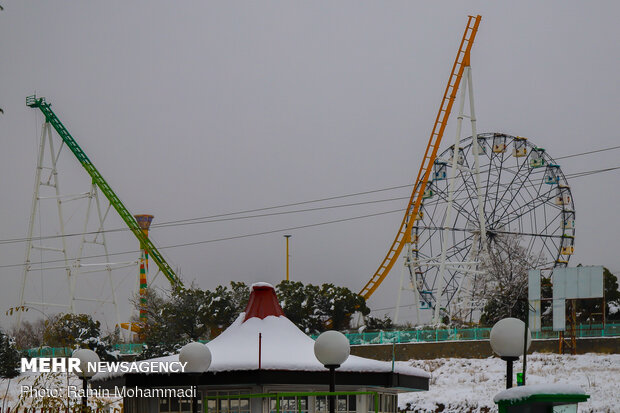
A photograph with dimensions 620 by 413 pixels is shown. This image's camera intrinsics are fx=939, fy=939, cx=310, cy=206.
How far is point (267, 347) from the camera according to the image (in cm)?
2117

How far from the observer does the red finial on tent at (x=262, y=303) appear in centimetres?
2262

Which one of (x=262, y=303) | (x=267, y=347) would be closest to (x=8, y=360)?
(x=262, y=303)

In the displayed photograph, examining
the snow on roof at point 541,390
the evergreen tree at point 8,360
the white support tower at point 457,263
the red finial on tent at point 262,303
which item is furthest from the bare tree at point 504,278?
the snow on roof at point 541,390

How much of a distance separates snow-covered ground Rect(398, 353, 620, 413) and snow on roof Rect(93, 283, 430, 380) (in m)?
13.8

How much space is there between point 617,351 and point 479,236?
18.8 meters

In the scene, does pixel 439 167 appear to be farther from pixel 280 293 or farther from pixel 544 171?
pixel 280 293

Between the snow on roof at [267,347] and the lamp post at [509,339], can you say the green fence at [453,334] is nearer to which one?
the snow on roof at [267,347]

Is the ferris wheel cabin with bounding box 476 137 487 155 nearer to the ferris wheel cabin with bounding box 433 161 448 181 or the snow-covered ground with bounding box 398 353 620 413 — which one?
the ferris wheel cabin with bounding box 433 161 448 181

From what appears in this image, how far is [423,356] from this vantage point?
4744 centimetres

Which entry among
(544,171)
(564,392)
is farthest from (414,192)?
(564,392)

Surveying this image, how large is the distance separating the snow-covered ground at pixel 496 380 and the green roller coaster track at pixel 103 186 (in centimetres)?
2438

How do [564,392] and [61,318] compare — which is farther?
[61,318]

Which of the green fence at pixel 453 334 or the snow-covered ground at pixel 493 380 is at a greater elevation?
the green fence at pixel 453 334

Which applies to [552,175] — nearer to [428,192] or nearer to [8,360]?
[428,192]
